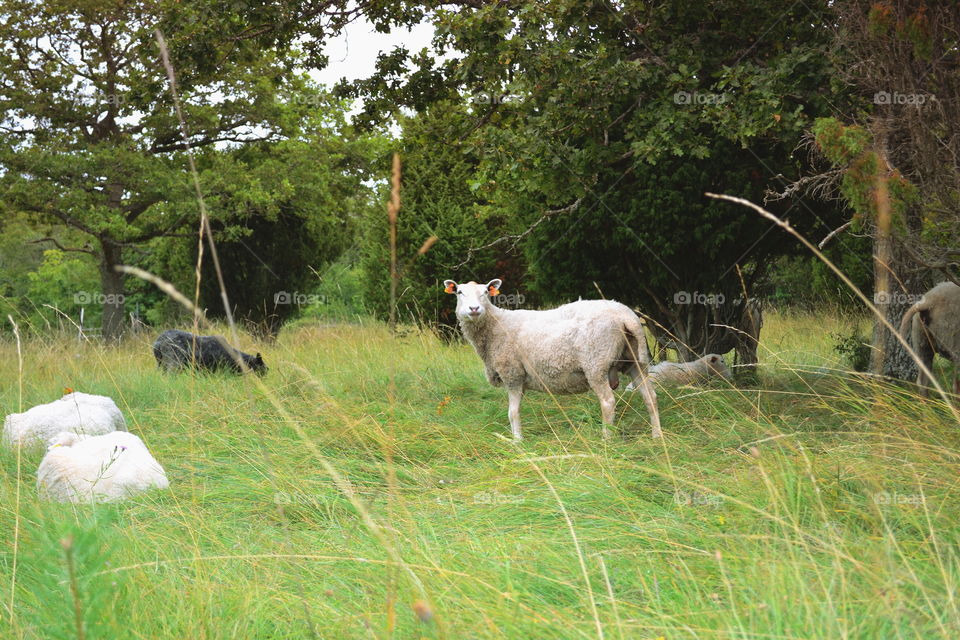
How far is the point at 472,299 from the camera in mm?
6199

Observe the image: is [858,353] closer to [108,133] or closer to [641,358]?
[641,358]

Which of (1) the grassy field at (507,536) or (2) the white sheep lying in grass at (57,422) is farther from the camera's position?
(2) the white sheep lying in grass at (57,422)

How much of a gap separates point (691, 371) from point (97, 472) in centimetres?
544

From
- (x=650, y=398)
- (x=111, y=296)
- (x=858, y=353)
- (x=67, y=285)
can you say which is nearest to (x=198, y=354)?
(x=650, y=398)

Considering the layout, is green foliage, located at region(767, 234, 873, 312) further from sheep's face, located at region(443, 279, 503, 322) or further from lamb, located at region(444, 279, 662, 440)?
sheep's face, located at region(443, 279, 503, 322)

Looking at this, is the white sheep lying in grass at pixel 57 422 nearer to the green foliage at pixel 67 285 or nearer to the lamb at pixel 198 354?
the lamb at pixel 198 354

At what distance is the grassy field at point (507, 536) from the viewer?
2.32 m

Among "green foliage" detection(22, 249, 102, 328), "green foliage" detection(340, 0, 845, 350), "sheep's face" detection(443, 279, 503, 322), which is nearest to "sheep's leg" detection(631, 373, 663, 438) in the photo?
"sheep's face" detection(443, 279, 503, 322)

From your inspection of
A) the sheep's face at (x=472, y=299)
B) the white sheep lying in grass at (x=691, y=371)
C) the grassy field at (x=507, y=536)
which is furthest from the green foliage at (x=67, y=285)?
the grassy field at (x=507, y=536)

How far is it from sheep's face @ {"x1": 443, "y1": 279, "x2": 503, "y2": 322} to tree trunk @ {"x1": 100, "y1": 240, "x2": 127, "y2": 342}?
1269 centimetres

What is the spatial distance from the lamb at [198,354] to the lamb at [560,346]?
14.0 feet

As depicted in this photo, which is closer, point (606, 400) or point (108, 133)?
point (606, 400)

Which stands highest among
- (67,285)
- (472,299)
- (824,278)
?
(472,299)

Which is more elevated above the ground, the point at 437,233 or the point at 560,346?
the point at 437,233
